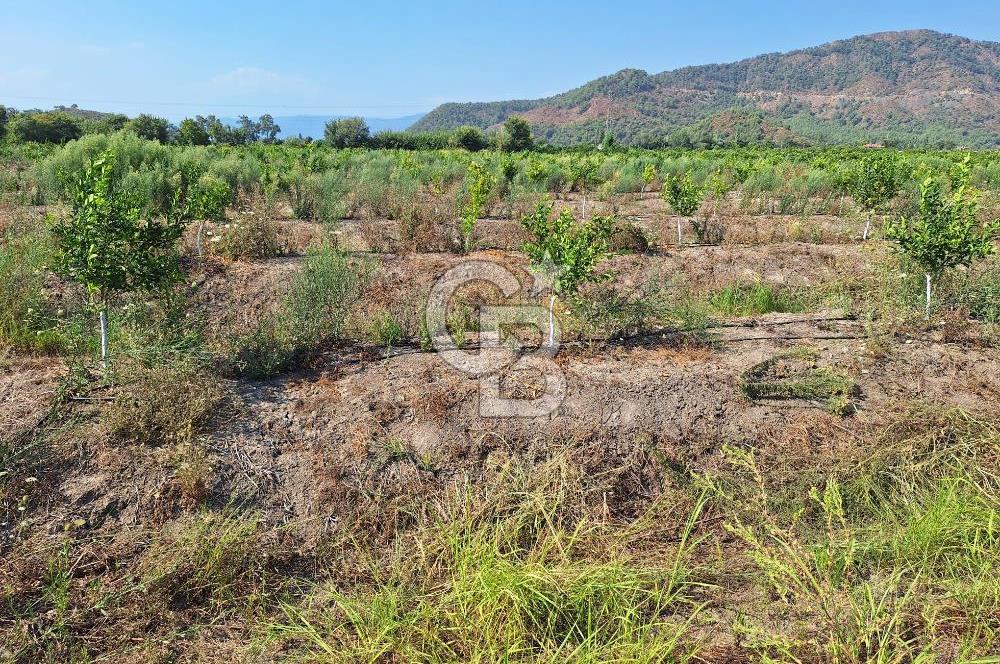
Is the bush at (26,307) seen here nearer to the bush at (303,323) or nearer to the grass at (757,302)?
the bush at (303,323)

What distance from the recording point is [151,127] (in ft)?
118

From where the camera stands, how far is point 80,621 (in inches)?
116

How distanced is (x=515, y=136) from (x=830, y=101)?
167 m

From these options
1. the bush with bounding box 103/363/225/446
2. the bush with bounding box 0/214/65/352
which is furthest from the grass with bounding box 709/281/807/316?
the bush with bounding box 0/214/65/352

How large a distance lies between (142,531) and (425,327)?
3.01 meters

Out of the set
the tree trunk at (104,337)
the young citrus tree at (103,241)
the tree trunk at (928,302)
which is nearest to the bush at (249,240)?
the young citrus tree at (103,241)

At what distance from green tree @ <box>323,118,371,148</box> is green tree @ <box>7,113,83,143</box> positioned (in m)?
14.7

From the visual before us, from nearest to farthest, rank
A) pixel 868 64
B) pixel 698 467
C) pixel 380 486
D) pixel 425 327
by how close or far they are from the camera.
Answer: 1. pixel 380 486
2. pixel 698 467
3. pixel 425 327
4. pixel 868 64

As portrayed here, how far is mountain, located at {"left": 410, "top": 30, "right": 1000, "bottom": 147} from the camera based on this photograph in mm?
132875

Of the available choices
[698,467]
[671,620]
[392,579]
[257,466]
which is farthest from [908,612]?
[257,466]

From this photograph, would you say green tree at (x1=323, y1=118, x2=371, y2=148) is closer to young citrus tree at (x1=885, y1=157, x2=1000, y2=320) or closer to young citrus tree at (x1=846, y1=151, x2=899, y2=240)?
young citrus tree at (x1=846, y1=151, x2=899, y2=240)

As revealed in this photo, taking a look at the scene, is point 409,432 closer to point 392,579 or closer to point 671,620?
point 392,579

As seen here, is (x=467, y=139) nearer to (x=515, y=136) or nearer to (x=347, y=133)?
(x=515, y=136)

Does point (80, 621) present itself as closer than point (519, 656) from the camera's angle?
No
